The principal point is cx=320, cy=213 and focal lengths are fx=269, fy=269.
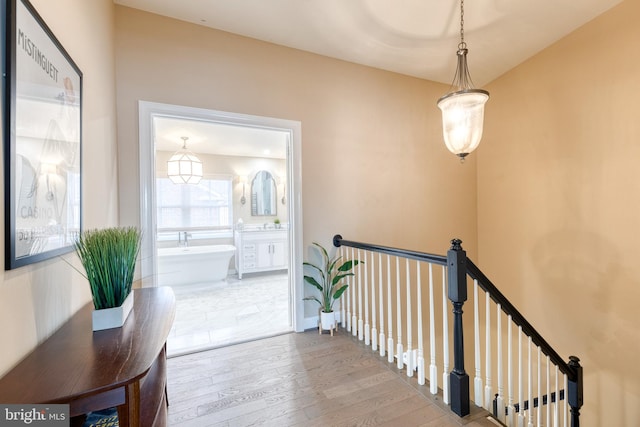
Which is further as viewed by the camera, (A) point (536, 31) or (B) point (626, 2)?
(A) point (536, 31)

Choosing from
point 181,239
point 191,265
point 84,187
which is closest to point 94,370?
point 84,187

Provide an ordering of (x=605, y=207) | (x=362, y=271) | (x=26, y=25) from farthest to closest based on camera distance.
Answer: (x=362, y=271), (x=605, y=207), (x=26, y=25)

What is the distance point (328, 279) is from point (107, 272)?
193 centimetres

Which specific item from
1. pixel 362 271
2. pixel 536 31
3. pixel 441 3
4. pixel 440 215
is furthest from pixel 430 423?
pixel 536 31

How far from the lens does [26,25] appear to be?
958mm

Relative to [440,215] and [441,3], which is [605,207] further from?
[441,3]

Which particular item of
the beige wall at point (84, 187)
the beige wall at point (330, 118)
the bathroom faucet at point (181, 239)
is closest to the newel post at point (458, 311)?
the beige wall at point (330, 118)

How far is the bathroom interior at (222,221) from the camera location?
160 inches

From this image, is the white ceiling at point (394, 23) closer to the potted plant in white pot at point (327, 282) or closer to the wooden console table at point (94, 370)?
the potted plant in white pot at point (327, 282)

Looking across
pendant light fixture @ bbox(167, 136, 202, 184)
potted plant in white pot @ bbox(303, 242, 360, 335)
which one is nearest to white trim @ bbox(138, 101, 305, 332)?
potted plant in white pot @ bbox(303, 242, 360, 335)

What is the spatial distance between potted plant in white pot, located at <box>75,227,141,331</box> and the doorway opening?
1222 mm

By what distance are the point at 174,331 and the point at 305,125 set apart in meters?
2.63

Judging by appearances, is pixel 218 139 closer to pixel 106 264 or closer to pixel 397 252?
pixel 397 252

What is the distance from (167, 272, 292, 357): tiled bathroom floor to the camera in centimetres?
268
